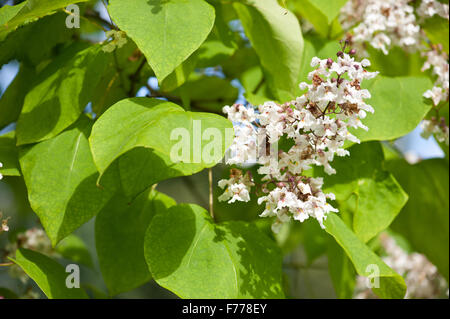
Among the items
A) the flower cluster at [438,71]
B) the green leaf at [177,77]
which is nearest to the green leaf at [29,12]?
the green leaf at [177,77]

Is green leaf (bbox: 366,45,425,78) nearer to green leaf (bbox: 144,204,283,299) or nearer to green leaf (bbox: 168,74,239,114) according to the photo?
green leaf (bbox: 168,74,239,114)

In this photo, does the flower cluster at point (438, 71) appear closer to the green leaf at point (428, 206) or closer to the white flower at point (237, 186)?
the green leaf at point (428, 206)

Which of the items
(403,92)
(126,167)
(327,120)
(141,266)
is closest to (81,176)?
(126,167)

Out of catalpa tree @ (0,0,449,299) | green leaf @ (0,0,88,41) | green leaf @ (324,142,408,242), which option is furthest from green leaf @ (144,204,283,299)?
green leaf @ (0,0,88,41)

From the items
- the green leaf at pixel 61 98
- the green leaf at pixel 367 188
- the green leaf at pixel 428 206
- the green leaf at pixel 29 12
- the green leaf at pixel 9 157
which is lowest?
the green leaf at pixel 428 206

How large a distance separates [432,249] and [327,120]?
0.49 m

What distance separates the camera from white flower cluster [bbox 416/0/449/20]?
2.47 ft

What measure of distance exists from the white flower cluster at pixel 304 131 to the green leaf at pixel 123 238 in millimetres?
159

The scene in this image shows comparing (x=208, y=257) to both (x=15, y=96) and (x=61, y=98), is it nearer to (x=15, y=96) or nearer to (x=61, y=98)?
(x=61, y=98)

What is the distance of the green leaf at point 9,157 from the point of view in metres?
0.57

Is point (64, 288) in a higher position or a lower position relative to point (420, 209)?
higher

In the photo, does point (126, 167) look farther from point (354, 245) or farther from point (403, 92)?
point (403, 92)

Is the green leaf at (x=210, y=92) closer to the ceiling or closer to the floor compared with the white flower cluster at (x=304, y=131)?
closer to the floor
